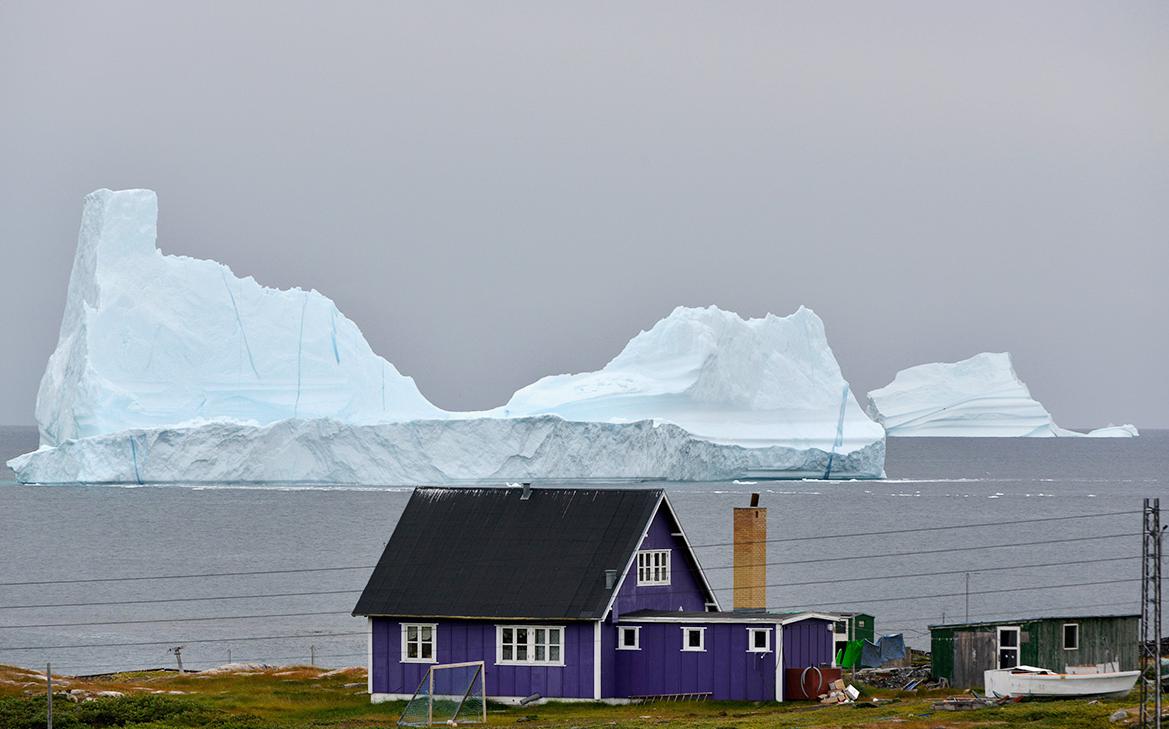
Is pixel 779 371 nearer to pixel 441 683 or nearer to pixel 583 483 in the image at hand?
pixel 583 483

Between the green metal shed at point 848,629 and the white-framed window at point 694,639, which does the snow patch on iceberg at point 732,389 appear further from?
the white-framed window at point 694,639

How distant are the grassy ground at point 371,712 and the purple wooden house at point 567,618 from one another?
543 mm

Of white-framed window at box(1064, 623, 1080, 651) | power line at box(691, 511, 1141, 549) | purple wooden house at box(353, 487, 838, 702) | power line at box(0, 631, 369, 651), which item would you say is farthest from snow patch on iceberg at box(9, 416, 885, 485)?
white-framed window at box(1064, 623, 1080, 651)

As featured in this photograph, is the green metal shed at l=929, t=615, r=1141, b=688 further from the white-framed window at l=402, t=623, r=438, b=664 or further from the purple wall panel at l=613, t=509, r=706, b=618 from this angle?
the white-framed window at l=402, t=623, r=438, b=664

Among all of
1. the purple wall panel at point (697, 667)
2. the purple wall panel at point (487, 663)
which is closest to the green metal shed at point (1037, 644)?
the purple wall panel at point (697, 667)

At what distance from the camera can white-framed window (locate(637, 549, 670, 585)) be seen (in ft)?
92.1

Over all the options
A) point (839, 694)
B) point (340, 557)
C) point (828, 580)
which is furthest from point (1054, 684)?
point (340, 557)

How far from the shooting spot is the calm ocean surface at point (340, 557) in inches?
2030

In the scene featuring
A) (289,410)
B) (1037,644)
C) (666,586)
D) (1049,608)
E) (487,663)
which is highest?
(289,410)

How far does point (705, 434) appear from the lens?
108688mm

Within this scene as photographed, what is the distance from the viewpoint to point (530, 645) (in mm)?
26922

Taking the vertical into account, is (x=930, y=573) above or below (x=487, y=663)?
below

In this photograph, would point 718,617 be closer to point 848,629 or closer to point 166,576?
point 848,629

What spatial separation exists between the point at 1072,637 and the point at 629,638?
22.6 feet
